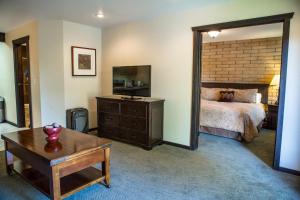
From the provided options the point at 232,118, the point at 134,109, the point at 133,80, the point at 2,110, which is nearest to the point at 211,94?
the point at 232,118

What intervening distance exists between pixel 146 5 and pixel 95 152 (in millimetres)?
2327

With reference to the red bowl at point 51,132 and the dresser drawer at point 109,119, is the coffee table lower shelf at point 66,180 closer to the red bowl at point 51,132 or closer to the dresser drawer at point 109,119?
the red bowl at point 51,132

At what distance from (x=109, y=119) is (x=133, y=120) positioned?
64cm

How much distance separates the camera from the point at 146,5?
10.7ft

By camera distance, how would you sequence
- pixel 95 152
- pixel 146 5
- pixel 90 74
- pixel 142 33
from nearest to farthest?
pixel 95 152, pixel 146 5, pixel 142 33, pixel 90 74

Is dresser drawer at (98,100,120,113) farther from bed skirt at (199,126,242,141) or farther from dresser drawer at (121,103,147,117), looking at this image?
bed skirt at (199,126,242,141)

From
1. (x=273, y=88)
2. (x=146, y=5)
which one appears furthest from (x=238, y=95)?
(x=146, y=5)

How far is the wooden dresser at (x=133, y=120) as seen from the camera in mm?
3604

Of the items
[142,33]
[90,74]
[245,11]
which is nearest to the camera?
[245,11]

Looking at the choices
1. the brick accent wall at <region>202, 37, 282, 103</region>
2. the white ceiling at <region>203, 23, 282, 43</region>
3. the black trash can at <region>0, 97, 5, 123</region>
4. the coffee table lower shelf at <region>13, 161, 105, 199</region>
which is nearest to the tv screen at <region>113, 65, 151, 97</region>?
the coffee table lower shelf at <region>13, 161, 105, 199</region>

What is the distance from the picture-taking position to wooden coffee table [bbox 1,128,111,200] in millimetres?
1899

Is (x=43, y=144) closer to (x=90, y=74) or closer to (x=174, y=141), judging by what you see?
(x=174, y=141)

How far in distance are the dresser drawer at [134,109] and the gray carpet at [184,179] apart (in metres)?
0.64

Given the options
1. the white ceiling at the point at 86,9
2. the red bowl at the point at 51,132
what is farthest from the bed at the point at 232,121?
the red bowl at the point at 51,132
